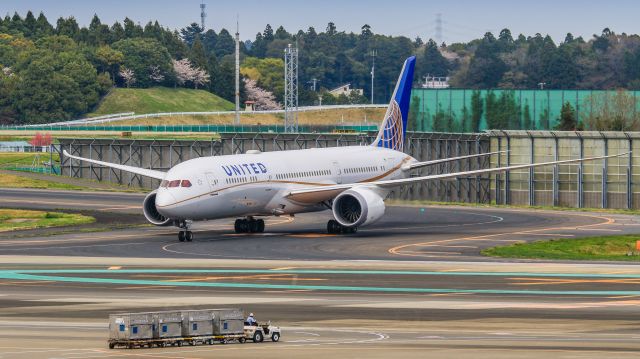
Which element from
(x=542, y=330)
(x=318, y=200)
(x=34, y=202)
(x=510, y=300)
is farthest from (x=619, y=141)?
(x=542, y=330)

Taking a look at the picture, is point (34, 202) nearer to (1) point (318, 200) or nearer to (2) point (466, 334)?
(1) point (318, 200)

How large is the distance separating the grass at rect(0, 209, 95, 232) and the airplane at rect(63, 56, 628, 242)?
22.1 feet

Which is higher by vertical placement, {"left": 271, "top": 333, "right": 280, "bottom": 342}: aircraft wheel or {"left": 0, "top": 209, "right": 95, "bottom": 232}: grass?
{"left": 0, "top": 209, "right": 95, "bottom": 232}: grass

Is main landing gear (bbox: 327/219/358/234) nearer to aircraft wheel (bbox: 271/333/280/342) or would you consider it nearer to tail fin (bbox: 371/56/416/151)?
tail fin (bbox: 371/56/416/151)

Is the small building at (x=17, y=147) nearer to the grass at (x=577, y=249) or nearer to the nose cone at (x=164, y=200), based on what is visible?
the nose cone at (x=164, y=200)

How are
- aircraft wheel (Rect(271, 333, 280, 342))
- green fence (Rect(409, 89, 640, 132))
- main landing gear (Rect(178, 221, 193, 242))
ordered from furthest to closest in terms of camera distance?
green fence (Rect(409, 89, 640, 132)), main landing gear (Rect(178, 221, 193, 242)), aircraft wheel (Rect(271, 333, 280, 342))

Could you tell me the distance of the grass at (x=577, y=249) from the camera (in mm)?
68875

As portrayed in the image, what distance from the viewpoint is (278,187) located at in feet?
257

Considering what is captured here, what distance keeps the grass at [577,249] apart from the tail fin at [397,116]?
1865 cm

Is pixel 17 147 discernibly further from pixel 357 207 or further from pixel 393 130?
pixel 357 207

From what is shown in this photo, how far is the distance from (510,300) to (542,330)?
27.6 feet

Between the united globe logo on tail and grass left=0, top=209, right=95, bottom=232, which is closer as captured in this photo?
grass left=0, top=209, right=95, bottom=232

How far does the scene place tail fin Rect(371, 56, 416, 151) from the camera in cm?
9088

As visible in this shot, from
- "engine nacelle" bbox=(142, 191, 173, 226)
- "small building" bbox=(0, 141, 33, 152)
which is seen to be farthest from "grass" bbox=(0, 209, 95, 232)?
"small building" bbox=(0, 141, 33, 152)
